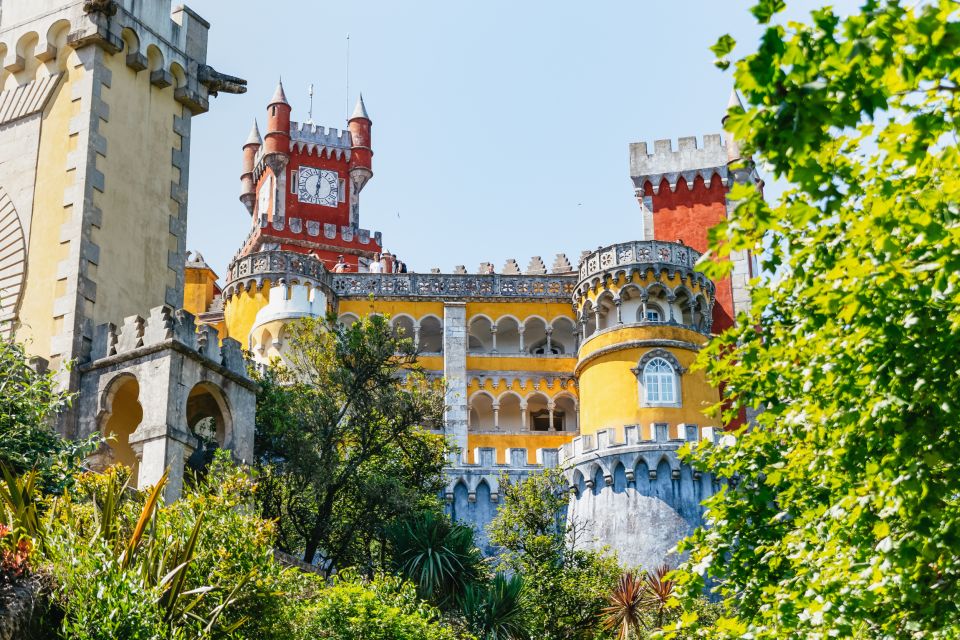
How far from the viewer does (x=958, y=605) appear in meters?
13.4

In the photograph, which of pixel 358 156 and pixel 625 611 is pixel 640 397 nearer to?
pixel 625 611

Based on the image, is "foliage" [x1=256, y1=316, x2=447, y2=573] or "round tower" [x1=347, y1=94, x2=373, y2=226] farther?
"round tower" [x1=347, y1=94, x2=373, y2=226]

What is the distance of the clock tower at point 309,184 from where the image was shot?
233 feet

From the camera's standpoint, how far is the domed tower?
41188 mm

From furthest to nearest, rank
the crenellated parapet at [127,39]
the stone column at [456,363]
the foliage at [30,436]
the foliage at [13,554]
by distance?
the stone column at [456,363] < the crenellated parapet at [127,39] < the foliage at [30,436] < the foliage at [13,554]

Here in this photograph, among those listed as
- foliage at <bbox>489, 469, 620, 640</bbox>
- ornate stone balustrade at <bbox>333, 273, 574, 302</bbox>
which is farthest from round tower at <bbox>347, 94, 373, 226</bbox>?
foliage at <bbox>489, 469, 620, 640</bbox>

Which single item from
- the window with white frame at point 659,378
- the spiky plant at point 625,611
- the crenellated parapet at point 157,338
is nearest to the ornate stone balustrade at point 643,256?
the window with white frame at point 659,378

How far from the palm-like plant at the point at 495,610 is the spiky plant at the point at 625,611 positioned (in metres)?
3.44

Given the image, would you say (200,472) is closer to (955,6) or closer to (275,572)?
(275,572)

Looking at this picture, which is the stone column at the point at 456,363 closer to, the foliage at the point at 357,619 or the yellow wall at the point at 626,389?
the yellow wall at the point at 626,389

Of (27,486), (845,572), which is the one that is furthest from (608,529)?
(845,572)

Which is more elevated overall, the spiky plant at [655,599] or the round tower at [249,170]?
the round tower at [249,170]

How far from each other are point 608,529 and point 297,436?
13.7 meters

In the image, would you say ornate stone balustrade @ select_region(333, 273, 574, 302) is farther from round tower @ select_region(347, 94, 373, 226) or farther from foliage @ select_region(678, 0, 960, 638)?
foliage @ select_region(678, 0, 960, 638)
